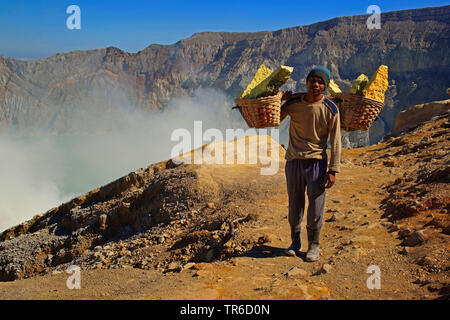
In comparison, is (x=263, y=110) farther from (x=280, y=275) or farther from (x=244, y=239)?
(x=244, y=239)

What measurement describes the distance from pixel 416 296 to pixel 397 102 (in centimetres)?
7707

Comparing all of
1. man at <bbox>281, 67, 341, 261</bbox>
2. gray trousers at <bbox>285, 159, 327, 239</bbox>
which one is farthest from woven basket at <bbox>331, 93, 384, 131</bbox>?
gray trousers at <bbox>285, 159, 327, 239</bbox>

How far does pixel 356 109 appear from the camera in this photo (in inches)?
150

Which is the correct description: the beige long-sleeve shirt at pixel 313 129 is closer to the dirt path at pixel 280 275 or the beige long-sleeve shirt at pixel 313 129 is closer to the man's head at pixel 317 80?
the man's head at pixel 317 80

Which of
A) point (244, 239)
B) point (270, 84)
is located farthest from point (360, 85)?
point (244, 239)

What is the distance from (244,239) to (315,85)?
212 cm

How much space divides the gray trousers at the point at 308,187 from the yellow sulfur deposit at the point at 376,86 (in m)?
0.79

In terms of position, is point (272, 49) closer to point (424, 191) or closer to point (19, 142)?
point (19, 142)

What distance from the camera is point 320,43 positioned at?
81875 mm

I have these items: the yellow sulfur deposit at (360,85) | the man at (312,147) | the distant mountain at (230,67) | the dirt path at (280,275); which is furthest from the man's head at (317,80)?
the distant mountain at (230,67)

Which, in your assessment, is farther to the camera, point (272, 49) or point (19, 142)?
point (19, 142)

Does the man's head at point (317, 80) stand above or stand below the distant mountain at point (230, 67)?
below

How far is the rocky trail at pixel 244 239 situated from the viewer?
10.7 feet
